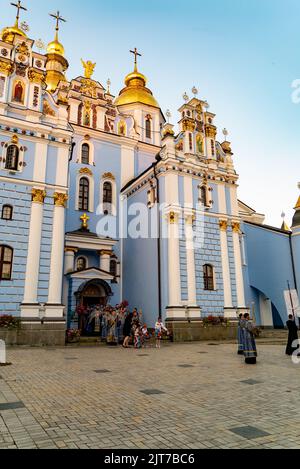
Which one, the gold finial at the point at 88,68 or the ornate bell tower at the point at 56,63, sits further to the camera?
the ornate bell tower at the point at 56,63

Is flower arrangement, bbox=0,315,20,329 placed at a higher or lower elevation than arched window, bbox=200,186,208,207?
lower

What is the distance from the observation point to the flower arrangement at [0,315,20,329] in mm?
16391

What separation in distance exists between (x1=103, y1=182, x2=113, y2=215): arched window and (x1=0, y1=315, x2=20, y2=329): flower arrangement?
11.5 metres

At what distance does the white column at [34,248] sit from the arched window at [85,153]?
8.63m

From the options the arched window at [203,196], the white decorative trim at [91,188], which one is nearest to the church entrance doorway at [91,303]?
the white decorative trim at [91,188]

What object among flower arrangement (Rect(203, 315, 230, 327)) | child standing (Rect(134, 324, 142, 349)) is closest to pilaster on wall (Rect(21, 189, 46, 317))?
child standing (Rect(134, 324, 142, 349))

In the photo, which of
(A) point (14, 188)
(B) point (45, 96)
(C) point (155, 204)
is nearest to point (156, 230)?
(C) point (155, 204)

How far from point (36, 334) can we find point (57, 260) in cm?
378

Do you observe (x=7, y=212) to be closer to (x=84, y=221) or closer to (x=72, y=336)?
(x=72, y=336)

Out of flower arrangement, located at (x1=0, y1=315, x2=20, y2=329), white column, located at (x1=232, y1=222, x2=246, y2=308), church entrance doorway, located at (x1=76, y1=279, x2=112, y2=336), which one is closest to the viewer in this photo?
flower arrangement, located at (x1=0, y1=315, x2=20, y2=329)

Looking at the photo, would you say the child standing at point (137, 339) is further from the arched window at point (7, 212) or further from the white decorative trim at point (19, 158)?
the white decorative trim at point (19, 158)

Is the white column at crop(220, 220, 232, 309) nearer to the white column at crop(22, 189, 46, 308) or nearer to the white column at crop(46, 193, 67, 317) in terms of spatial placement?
the white column at crop(46, 193, 67, 317)

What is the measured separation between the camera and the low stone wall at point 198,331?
19969 mm

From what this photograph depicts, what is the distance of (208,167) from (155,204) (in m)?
4.88
